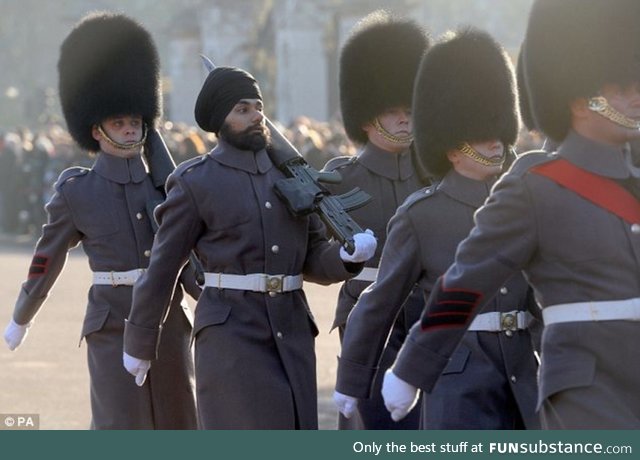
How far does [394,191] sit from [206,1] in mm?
32661

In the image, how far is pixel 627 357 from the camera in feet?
16.2

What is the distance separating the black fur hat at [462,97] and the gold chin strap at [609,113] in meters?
1.47

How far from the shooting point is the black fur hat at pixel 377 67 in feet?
27.5

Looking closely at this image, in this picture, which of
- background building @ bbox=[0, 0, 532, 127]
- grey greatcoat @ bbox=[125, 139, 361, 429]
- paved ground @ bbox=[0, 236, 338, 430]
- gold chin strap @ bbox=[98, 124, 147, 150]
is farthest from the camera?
background building @ bbox=[0, 0, 532, 127]

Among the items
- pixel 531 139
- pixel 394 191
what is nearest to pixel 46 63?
pixel 531 139

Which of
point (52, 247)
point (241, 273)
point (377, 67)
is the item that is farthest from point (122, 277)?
point (377, 67)

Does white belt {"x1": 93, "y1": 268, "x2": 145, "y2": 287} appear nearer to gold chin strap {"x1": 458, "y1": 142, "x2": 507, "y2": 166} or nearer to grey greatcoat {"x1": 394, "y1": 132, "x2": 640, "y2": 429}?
gold chin strap {"x1": 458, "y1": 142, "x2": 507, "y2": 166}

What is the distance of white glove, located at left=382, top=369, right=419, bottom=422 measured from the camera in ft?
17.1

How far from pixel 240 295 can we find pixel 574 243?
2.12m

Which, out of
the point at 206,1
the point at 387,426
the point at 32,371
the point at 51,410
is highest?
the point at 387,426

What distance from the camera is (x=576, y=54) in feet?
17.3

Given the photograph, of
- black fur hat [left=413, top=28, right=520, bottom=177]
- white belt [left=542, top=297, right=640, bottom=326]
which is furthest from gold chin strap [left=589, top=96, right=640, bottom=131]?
black fur hat [left=413, top=28, right=520, bottom=177]

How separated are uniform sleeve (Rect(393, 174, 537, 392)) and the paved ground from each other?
14.8ft

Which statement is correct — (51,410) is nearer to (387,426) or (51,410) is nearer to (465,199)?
(387,426)
